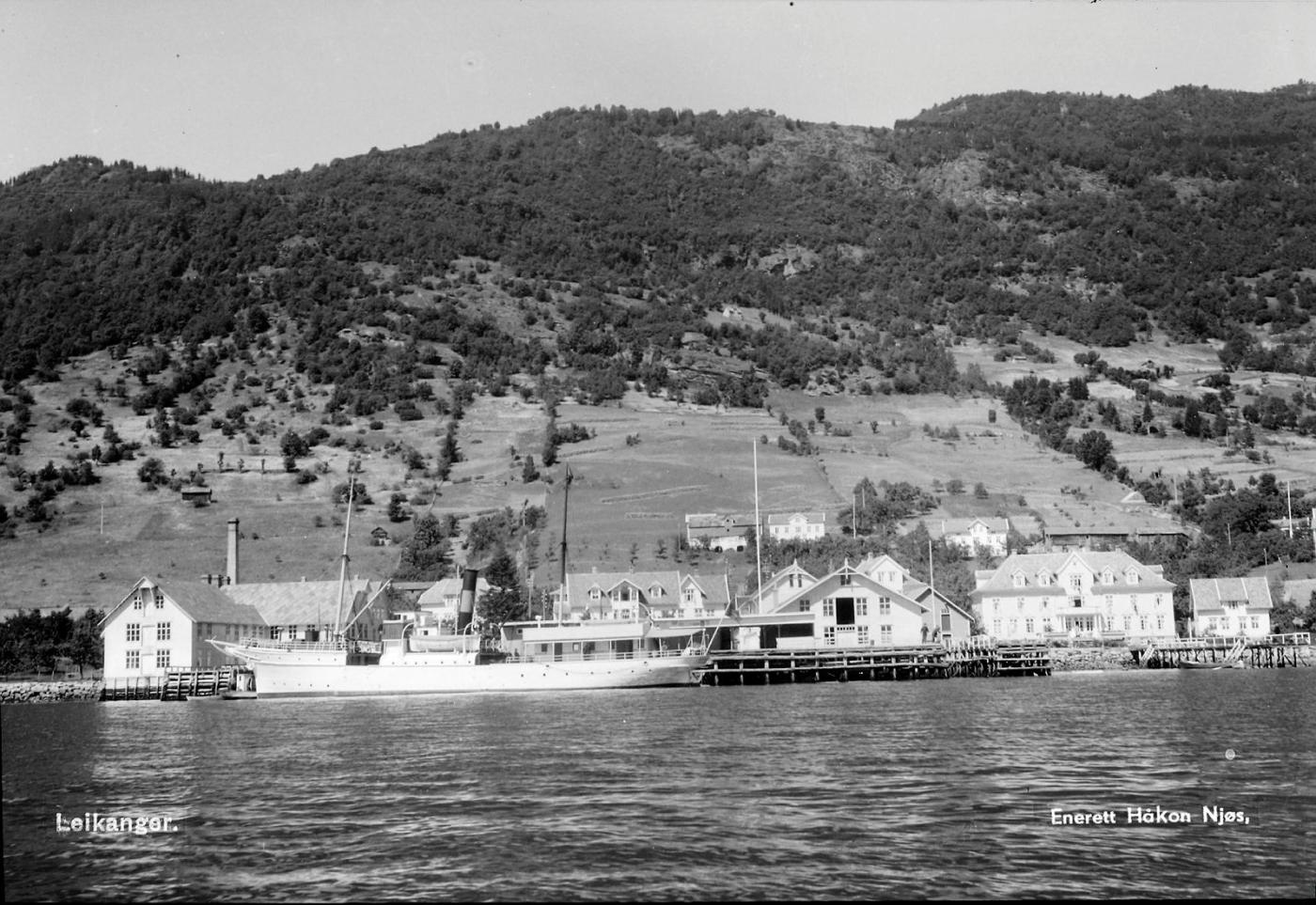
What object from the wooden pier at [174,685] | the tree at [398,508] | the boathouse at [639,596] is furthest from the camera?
the tree at [398,508]

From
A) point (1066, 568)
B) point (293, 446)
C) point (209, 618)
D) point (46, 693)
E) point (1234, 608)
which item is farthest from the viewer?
point (293, 446)

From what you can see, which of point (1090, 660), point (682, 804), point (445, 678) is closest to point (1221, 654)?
point (1090, 660)

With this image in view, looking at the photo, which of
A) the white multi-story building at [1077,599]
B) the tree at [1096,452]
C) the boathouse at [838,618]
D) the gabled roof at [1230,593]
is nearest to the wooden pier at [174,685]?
the boathouse at [838,618]

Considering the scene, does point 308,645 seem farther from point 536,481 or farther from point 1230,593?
point 536,481

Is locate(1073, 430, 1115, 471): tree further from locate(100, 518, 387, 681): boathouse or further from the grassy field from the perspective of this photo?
locate(100, 518, 387, 681): boathouse

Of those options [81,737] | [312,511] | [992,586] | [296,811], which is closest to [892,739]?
[296,811]

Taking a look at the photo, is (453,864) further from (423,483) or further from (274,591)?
(423,483)

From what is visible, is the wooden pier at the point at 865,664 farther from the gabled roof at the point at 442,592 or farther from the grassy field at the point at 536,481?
the grassy field at the point at 536,481

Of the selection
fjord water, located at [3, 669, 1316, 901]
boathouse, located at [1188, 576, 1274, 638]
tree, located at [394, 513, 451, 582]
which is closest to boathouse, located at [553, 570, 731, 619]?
tree, located at [394, 513, 451, 582]
